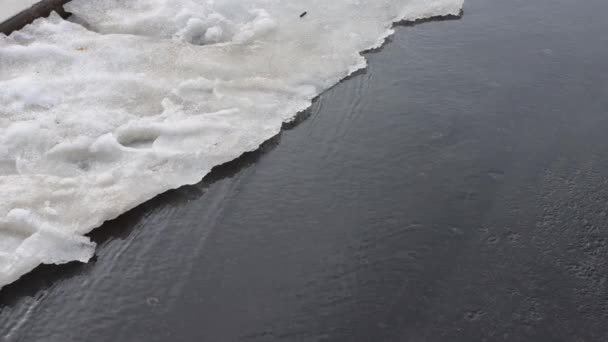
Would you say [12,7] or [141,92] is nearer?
[141,92]

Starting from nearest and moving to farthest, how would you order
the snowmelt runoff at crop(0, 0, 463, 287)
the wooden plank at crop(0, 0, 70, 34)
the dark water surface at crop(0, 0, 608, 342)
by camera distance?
the dark water surface at crop(0, 0, 608, 342)
the snowmelt runoff at crop(0, 0, 463, 287)
the wooden plank at crop(0, 0, 70, 34)

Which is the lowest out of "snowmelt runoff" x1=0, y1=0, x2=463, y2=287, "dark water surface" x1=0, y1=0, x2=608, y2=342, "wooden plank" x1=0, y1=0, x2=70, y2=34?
"dark water surface" x1=0, y1=0, x2=608, y2=342

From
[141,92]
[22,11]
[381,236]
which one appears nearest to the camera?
[381,236]

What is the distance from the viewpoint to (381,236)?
11.6ft

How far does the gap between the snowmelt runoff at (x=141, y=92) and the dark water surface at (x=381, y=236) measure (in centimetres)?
18

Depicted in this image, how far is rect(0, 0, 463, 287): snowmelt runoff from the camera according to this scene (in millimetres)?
3719

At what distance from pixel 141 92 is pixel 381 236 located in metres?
2.29

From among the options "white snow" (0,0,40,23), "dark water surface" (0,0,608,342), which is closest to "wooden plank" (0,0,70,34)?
"white snow" (0,0,40,23)

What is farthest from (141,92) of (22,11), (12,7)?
(12,7)

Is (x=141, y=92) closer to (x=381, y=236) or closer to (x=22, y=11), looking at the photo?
(x=22, y=11)

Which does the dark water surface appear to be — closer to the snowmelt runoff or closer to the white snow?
the snowmelt runoff

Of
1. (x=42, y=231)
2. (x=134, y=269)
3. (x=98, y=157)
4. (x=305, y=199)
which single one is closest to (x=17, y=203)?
(x=42, y=231)

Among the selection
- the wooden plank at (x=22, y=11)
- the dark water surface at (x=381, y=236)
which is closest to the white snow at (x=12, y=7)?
the wooden plank at (x=22, y=11)

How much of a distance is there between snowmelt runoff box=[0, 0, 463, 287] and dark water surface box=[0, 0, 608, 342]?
0.18 m
